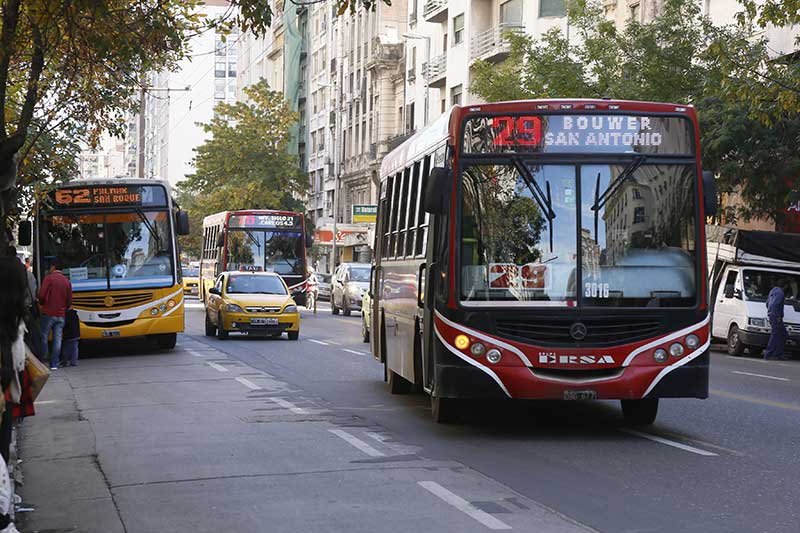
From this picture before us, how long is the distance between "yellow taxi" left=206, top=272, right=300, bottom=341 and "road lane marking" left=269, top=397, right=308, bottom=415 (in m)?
13.6

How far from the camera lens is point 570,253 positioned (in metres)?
12.6

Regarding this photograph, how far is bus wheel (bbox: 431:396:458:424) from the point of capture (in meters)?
13.6

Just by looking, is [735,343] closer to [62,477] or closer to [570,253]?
[570,253]

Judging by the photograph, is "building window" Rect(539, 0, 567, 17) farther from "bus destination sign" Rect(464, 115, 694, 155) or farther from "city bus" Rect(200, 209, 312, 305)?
"bus destination sign" Rect(464, 115, 694, 155)

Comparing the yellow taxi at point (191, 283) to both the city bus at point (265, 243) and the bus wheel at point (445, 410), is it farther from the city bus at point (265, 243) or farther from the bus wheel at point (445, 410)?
the bus wheel at point (445, 410)

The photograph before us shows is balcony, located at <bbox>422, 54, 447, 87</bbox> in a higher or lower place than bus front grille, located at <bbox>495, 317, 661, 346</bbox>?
higher

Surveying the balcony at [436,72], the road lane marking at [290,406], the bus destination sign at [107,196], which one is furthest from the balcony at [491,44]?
the road lane marking at [290,406]

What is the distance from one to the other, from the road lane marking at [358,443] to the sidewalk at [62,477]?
216 cm

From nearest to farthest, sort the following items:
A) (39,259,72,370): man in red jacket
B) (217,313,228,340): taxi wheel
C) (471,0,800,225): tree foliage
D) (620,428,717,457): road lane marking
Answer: (620,428,717,457): road lane marking
(39,259,72,370): man in red jacket
(217,313,228,340): taxi wheel
(471,0,800,225): tree foliage

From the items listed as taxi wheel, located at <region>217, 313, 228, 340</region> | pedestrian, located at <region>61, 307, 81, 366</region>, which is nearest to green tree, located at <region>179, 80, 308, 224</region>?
taxi wheel, located at <region>217, 313, 228, 340</region>

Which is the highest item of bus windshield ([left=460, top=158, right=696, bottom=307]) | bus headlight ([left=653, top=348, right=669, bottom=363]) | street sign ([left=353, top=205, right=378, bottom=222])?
street sign ([left=353, top=205, right=378, bottom=222])

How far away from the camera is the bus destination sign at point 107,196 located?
2648cm

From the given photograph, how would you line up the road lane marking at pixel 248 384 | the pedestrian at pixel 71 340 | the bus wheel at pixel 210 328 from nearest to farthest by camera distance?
the road lane marking at pixel 248 384 < the pedestrian at pixel 71 340 < the bus wheel at pixel 210 328

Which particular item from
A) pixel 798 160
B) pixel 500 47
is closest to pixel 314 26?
pixel 500 47
